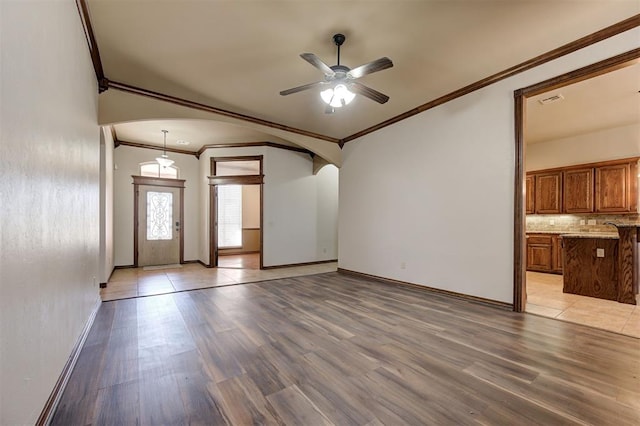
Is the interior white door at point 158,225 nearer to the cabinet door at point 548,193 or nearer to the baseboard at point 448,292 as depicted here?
the baseboard at point 448,292

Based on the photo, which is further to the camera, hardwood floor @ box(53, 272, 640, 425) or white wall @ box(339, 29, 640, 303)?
white wall @ box(339, 29, 640, 303)

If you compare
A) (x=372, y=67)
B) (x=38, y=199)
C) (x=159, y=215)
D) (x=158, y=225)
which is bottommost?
(x=158, y=225)

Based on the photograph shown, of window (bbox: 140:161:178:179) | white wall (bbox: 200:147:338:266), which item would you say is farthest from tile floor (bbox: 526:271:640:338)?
window (bbox: 140:161:178:179)

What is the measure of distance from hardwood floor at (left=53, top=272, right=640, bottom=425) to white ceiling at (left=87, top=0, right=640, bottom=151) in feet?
10.1

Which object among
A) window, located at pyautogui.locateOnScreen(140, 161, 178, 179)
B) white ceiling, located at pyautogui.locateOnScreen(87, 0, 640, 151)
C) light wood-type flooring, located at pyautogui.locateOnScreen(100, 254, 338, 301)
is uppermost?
white ceiling, located at pyautogui.locateOnScreen(87, 0, 640, 151)

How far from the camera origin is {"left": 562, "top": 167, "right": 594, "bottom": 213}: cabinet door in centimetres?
555

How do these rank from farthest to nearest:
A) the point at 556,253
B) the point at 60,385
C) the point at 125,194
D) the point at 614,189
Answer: the point at 125,194 < the point at 556,253 < the point at 614,189 < the point at 60,385

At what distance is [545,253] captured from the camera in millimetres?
6078

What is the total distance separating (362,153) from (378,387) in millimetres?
4668

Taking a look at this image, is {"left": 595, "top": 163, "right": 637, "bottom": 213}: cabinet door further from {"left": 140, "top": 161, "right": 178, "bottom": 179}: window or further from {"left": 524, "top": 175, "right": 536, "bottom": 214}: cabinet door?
{"left": 140, "top": 161, "right": 178, "bottom": 179}: window

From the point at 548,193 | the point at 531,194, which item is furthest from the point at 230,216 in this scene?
the point at 548,193

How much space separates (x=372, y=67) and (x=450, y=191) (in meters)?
2.37

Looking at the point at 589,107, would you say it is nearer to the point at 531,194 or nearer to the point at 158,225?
the point at 531,194

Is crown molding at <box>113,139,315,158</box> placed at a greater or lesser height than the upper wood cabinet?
greater
